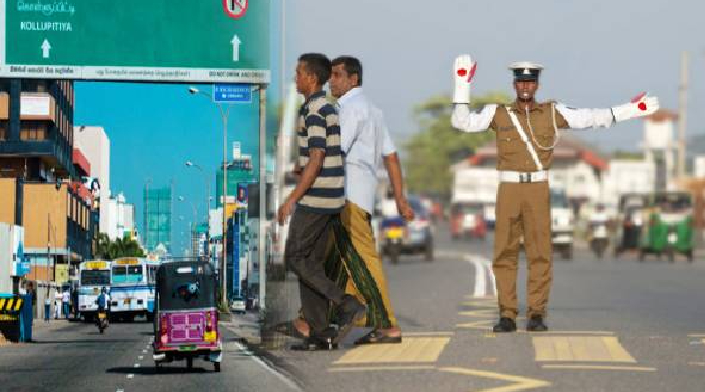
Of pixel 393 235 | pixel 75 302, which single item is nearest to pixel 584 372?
pixel 75 302

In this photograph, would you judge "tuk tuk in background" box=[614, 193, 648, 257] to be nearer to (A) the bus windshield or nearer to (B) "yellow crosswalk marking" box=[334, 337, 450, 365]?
(A) the bus windshield

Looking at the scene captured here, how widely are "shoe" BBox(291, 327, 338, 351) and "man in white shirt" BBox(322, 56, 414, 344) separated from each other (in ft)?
1.24

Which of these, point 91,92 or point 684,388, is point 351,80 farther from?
point 684,388

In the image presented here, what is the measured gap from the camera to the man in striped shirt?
11258 millimetres

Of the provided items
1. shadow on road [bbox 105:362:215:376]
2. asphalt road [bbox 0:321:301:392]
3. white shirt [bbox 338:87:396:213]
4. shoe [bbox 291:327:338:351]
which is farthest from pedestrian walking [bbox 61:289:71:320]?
white shirt [bbox 338:87:396:213]

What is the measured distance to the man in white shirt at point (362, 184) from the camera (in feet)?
38.8

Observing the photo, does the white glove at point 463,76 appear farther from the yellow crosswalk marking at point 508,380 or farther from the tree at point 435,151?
the tree at point 435,151

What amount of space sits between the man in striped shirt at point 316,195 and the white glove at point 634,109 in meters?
2.54

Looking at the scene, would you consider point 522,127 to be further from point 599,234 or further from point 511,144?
point 599,234

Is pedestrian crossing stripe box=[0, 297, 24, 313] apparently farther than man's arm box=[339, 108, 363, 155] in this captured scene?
Yes

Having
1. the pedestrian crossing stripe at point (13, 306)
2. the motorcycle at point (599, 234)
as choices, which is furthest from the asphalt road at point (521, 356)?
the motorcycle at point (599, 234)

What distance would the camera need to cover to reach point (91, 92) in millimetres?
12898

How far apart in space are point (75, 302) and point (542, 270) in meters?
4.91

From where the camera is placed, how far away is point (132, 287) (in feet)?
39.6
